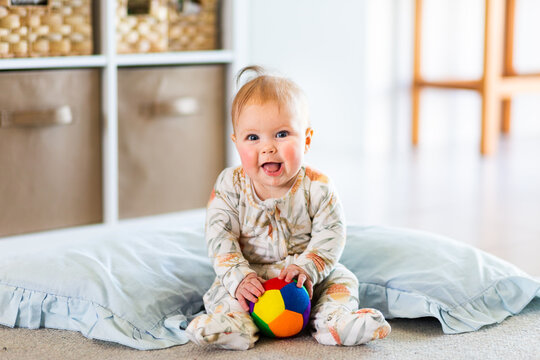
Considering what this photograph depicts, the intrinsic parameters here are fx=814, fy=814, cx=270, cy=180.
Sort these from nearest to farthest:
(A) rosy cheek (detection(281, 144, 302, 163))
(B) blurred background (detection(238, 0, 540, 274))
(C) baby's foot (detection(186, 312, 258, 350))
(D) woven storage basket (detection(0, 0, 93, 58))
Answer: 1. (C) baby's foot (detection(186, 312, 258, 350))
2. (A) rosy cheek (detection(281, 144, 302, 163))
3. (D) woven storage basket (detection(0, 0, 93, 58))
4. (B) blurred background (detection(238, 0, 540, 274))

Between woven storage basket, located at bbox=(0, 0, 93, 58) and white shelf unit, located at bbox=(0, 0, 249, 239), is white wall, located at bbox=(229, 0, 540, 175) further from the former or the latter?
woven storage basket, located at bbox=(0, 0, 93, 58)

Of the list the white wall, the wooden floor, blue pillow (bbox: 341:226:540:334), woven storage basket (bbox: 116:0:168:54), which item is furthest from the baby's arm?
the white wall

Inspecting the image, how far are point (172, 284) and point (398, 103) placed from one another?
78.8 inches

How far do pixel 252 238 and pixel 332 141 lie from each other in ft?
5.80

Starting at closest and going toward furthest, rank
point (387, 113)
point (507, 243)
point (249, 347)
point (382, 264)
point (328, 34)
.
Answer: point (249, 347)
point (382, 264)
point (507, 243)
point (328, 34)
point (387, 113)

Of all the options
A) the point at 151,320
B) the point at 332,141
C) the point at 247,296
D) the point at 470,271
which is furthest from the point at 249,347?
the point at 332,141

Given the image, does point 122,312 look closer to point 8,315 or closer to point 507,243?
point 8,315

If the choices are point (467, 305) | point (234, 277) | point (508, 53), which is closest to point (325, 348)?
point (234, 277)

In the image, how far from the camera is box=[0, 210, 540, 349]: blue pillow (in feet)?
4.14

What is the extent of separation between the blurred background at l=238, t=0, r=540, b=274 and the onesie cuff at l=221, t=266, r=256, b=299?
975 mm

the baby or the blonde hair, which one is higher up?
the blonde hair

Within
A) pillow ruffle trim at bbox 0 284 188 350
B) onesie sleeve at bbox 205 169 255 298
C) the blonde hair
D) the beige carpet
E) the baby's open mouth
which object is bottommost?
the beige carpet

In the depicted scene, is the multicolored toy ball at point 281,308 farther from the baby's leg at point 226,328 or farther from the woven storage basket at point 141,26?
the woven storage basket at point 141,26

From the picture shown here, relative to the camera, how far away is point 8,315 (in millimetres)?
1287
